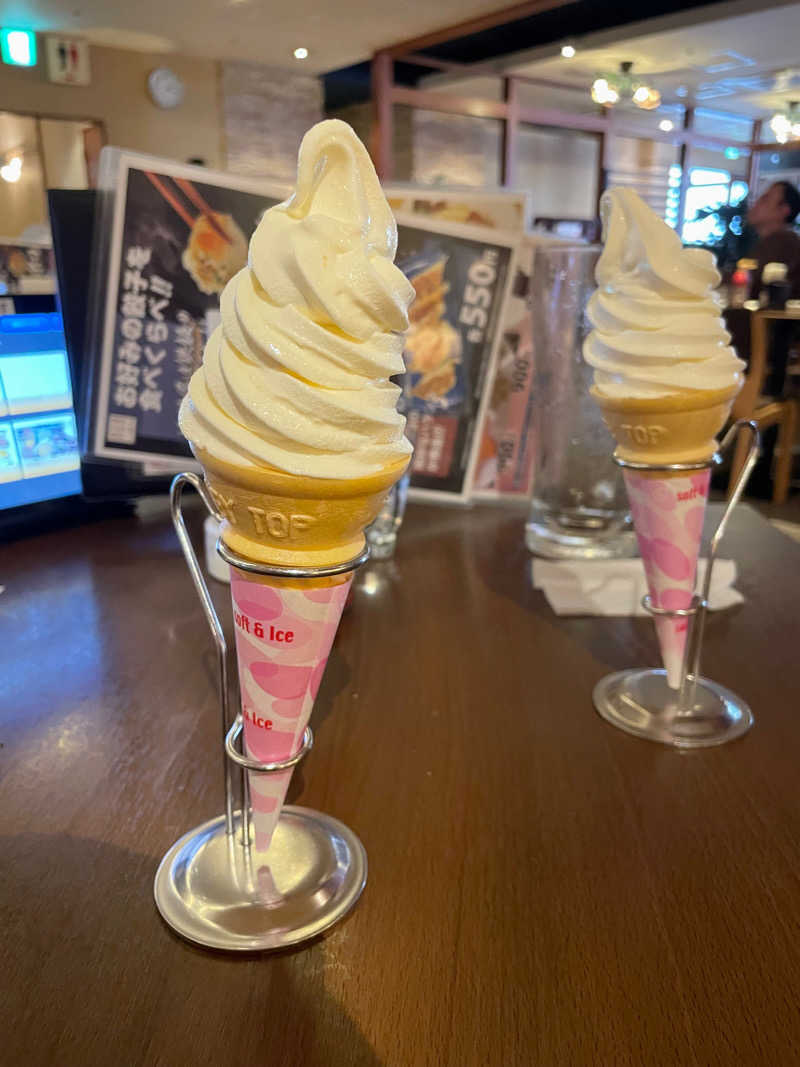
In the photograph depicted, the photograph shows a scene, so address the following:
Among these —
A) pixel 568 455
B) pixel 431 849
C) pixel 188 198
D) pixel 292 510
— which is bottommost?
pixel 431 849

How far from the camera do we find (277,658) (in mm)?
496

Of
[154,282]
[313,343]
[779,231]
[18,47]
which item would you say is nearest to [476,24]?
[779,231]

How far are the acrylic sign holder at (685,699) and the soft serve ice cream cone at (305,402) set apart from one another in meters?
0.33

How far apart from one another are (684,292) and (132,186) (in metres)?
0.84

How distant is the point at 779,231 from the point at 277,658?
511 cm

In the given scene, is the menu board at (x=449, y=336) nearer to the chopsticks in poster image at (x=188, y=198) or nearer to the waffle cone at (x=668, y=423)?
the chopsticks in poster image at (x=188, y=198)

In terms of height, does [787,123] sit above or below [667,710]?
above

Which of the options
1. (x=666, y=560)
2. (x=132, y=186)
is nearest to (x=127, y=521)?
(x=132, y=186)

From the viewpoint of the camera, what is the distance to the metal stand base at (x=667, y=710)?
2.41 ft

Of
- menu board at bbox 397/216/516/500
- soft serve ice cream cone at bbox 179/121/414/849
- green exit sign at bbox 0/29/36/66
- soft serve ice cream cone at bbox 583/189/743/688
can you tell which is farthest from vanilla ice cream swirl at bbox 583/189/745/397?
green exit sign at bbox 0/29/36/66

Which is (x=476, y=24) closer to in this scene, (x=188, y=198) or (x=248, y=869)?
(x=188, y=198)

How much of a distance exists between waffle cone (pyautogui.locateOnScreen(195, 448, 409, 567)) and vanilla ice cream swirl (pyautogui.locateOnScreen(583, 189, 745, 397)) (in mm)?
320

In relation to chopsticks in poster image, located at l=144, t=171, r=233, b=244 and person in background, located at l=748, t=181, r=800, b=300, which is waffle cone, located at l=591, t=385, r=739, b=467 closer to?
chopsticks in poster image, located at l=144, t=171, r=233, b=244

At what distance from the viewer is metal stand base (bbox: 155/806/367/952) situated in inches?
19.5
